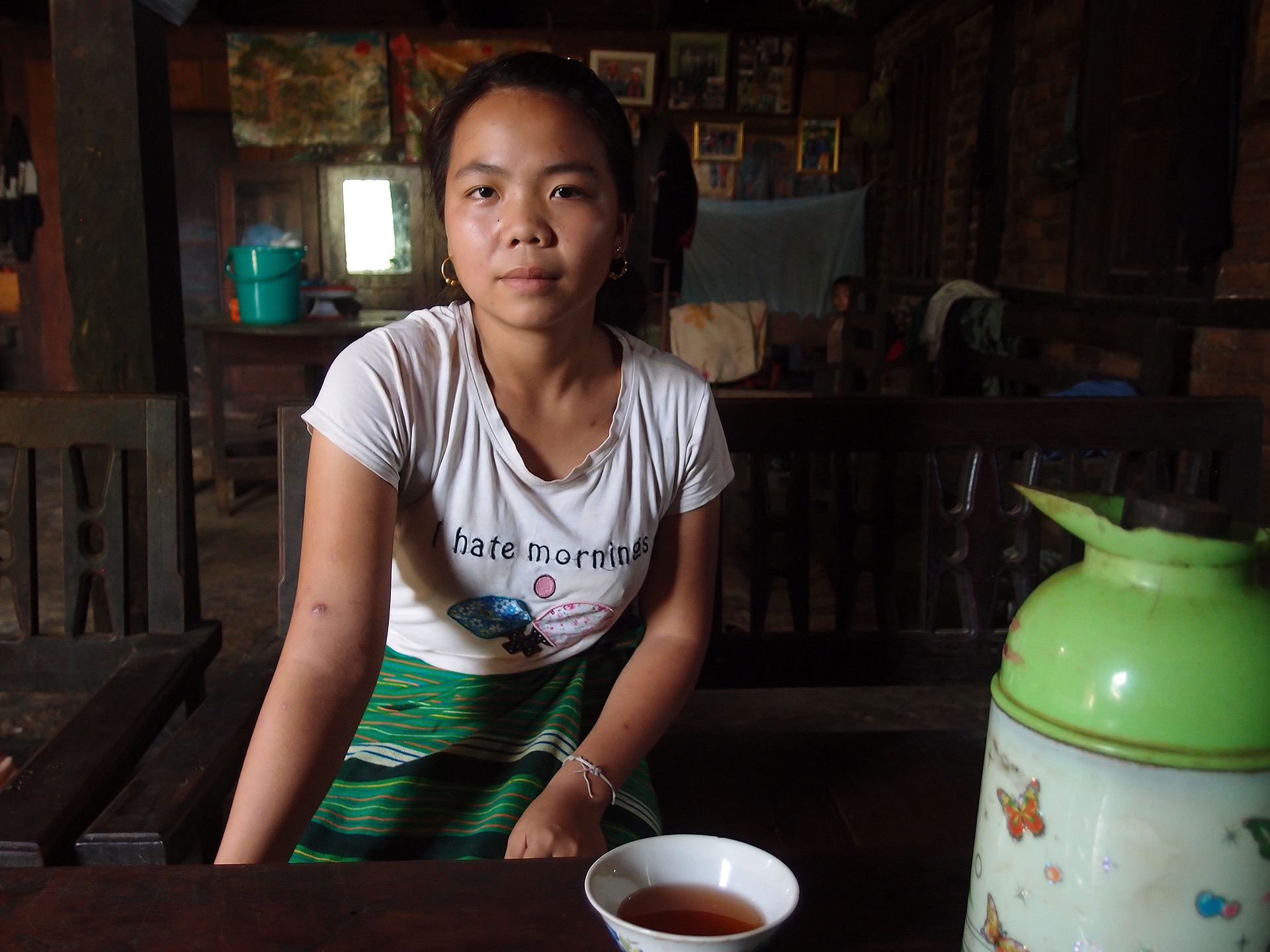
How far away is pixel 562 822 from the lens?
1.00 metres

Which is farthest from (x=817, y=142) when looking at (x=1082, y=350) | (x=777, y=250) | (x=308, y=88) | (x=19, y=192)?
(x=19, y=192)

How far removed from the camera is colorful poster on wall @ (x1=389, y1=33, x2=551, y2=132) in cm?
749

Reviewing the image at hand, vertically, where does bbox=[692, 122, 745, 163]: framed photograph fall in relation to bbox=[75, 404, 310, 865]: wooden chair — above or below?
above

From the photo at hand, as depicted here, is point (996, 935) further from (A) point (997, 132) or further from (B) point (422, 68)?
(B) point (422, 68)

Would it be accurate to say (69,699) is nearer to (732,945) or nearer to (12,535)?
(12,535)

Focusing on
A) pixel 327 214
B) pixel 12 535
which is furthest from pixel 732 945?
pixel 327 214

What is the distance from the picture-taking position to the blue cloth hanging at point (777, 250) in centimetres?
743

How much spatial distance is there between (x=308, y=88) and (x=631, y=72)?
8.13 ft

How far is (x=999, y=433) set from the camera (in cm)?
154

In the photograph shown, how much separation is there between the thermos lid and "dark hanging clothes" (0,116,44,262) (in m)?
8.45

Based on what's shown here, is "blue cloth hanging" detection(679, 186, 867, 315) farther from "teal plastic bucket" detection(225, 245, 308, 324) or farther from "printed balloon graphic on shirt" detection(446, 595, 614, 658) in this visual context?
"printed balloon graphic on shirt" detection(446, 595, 614, 658)

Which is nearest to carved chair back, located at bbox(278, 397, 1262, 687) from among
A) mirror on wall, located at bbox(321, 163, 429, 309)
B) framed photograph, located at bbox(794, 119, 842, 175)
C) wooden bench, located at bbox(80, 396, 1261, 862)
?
wooden bench, located at bbox(80, 396, 1261, 862)

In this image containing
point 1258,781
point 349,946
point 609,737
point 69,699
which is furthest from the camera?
point 69,699

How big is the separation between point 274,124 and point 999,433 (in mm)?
7271
